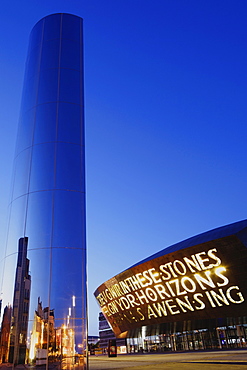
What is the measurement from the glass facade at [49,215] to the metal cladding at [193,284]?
88.6 ft

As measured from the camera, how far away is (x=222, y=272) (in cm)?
3628

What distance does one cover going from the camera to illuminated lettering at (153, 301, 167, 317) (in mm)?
44922

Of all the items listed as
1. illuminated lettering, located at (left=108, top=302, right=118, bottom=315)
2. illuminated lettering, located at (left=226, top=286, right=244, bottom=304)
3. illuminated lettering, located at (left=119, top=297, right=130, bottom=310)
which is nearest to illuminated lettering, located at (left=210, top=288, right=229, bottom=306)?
illuminated lettering, located at (left=226, top=286, right=244, bottom=304)

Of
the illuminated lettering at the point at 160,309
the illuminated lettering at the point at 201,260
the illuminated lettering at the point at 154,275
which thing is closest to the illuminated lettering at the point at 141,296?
the illuminated lettering at the point at 160,309

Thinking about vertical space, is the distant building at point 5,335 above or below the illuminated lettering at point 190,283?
below

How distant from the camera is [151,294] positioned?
4572 centimetres

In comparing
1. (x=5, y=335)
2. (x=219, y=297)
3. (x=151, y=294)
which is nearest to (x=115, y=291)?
(x=151, y=294)

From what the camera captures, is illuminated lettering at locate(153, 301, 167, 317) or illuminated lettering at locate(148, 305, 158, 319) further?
illuminated lettering at locate(148, 305, 158, 319)

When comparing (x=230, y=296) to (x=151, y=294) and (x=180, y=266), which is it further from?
(x=151, y=294)

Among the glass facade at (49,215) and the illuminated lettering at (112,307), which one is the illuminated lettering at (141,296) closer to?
the illuminated lettering at (112,307)

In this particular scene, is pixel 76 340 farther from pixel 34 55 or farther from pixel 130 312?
pixel 130 312

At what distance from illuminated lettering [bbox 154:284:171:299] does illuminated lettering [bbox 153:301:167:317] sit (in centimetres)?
141

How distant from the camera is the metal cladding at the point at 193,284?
3516 centimetres

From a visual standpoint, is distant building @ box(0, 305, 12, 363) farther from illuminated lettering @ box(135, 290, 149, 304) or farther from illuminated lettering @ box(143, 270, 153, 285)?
illuminated lettering @ box(135, 290, 149, 304)
